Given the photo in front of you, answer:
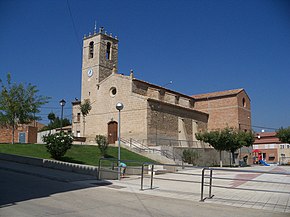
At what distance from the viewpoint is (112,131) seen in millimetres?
35000

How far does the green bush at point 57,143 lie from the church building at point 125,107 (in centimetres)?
1431

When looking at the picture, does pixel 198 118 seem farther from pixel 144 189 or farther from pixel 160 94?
pixel 144 189

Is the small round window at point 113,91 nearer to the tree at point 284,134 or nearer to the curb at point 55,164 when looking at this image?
the curb at point 55,164

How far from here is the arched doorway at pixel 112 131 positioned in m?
34.5

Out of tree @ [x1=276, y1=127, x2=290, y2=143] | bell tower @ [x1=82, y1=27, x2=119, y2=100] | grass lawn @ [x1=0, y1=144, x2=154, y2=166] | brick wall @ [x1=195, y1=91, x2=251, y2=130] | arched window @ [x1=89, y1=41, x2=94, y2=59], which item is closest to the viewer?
grass lawn @ [x1=0, y1=144, x2=154, y2=166]

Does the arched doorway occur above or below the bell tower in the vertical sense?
below

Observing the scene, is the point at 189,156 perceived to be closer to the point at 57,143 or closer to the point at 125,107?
the point at 125,107

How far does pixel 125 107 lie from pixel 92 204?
26.5m

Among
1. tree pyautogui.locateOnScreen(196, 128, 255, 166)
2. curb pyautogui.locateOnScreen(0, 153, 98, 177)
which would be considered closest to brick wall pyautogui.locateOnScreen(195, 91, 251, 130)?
tree pyautogui.locateOnScreen(196, 128, 255, 166)

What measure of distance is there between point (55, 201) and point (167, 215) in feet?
10.2

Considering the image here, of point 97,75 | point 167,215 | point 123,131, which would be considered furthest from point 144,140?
point 167,215

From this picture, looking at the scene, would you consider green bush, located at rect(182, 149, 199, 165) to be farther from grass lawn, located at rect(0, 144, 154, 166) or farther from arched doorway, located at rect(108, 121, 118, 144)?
arched doorway, located at rect(108, 121, 118, 144)

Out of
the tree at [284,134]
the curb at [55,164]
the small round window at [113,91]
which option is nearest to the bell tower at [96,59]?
the small round window at [113,91]

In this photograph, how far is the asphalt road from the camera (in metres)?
6.55
